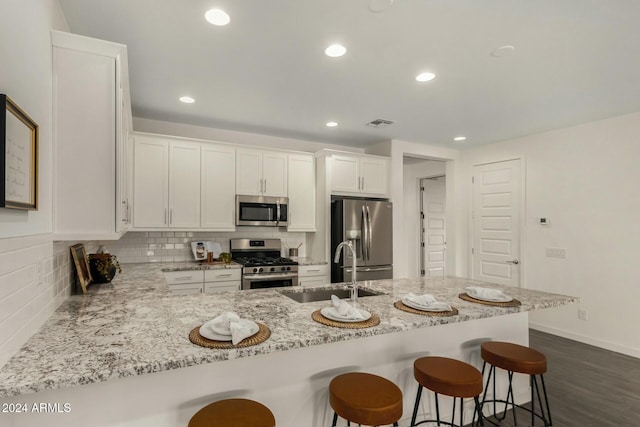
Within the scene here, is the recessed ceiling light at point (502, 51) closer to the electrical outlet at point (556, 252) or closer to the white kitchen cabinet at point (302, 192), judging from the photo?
the white kitchen cabinet at point (302, 192)

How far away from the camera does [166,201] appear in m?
3.73

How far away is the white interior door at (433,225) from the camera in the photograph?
6.80m

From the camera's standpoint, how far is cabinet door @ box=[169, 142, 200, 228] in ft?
12.4

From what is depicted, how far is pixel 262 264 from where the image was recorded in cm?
390

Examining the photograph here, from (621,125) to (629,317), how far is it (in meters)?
2.19

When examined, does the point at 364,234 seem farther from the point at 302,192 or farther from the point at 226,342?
the point at 226,342

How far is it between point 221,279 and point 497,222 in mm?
4155

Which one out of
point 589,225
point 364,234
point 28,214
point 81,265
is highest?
point 28,214

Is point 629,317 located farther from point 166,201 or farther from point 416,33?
point 166,201

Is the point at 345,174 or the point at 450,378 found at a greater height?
the point at 345,174

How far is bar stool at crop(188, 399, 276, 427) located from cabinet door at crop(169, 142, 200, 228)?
111 inches

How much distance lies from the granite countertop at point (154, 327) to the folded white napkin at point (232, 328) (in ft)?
0.24

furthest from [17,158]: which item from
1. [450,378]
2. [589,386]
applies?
[589,386]

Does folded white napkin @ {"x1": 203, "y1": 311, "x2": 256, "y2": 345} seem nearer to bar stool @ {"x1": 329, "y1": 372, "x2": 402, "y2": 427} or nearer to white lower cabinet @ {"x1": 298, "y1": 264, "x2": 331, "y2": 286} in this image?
bar stool @ {"x1": 329, "y1": 372, "x2": 402, "y2": 427}
